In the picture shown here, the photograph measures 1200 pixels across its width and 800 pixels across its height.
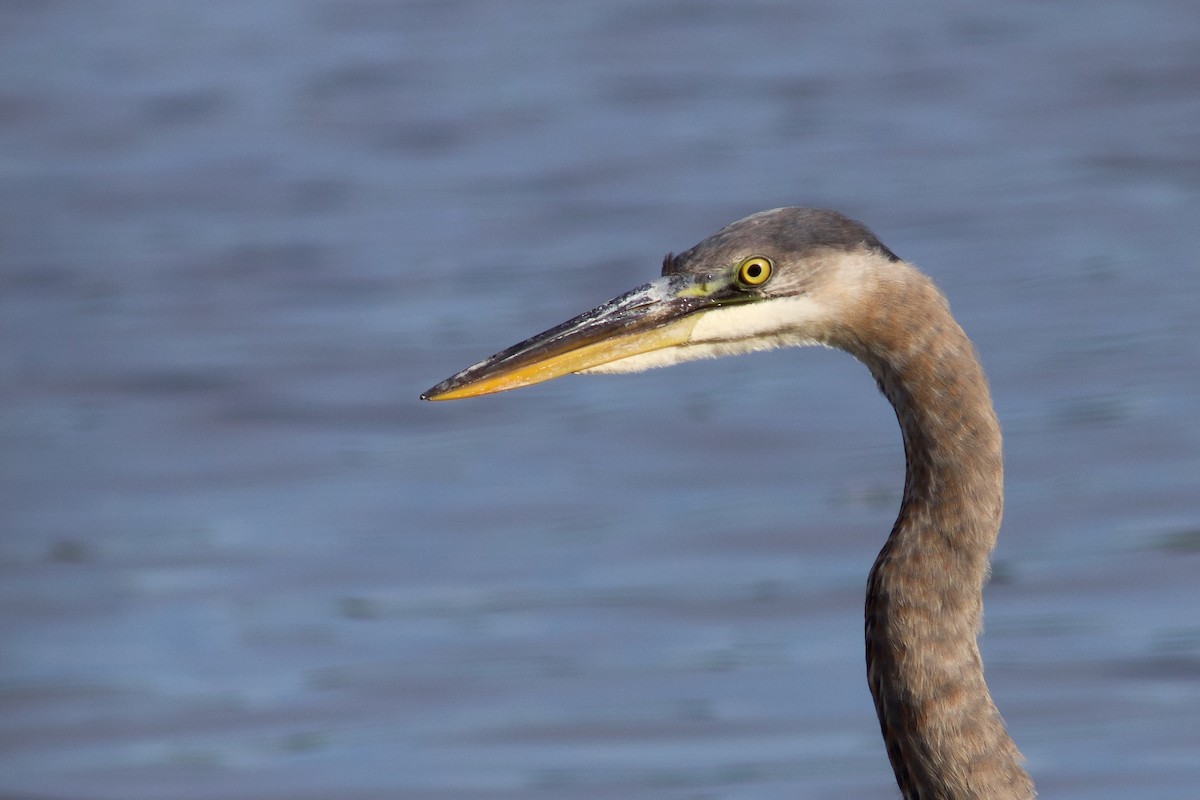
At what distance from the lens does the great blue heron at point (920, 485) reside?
4020mm

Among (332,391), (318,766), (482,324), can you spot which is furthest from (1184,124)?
(318,766)

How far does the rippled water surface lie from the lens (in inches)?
280

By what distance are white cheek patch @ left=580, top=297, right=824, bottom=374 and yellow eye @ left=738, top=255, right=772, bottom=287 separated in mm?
42

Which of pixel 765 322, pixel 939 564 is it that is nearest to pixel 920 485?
pixel 939 564

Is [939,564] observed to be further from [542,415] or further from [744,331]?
[542,415]

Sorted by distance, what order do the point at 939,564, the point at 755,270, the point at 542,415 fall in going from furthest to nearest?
1. the point at 542,415
2. the point at 755,270
3. the point at 939,564

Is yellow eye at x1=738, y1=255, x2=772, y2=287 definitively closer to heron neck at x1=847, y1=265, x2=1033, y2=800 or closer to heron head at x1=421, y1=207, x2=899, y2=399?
heron head at x1=421, y1=207, x2=899, y2=399

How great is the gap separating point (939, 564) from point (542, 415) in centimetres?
581

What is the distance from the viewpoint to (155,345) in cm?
1124

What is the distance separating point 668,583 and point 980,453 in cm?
401

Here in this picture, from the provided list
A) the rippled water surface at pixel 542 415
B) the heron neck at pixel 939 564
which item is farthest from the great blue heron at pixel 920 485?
the rippled water surface at pixel 542 415

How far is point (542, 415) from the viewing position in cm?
980

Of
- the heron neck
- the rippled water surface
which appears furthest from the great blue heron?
the rippled water surface

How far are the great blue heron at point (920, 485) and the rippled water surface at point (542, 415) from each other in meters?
2.54
